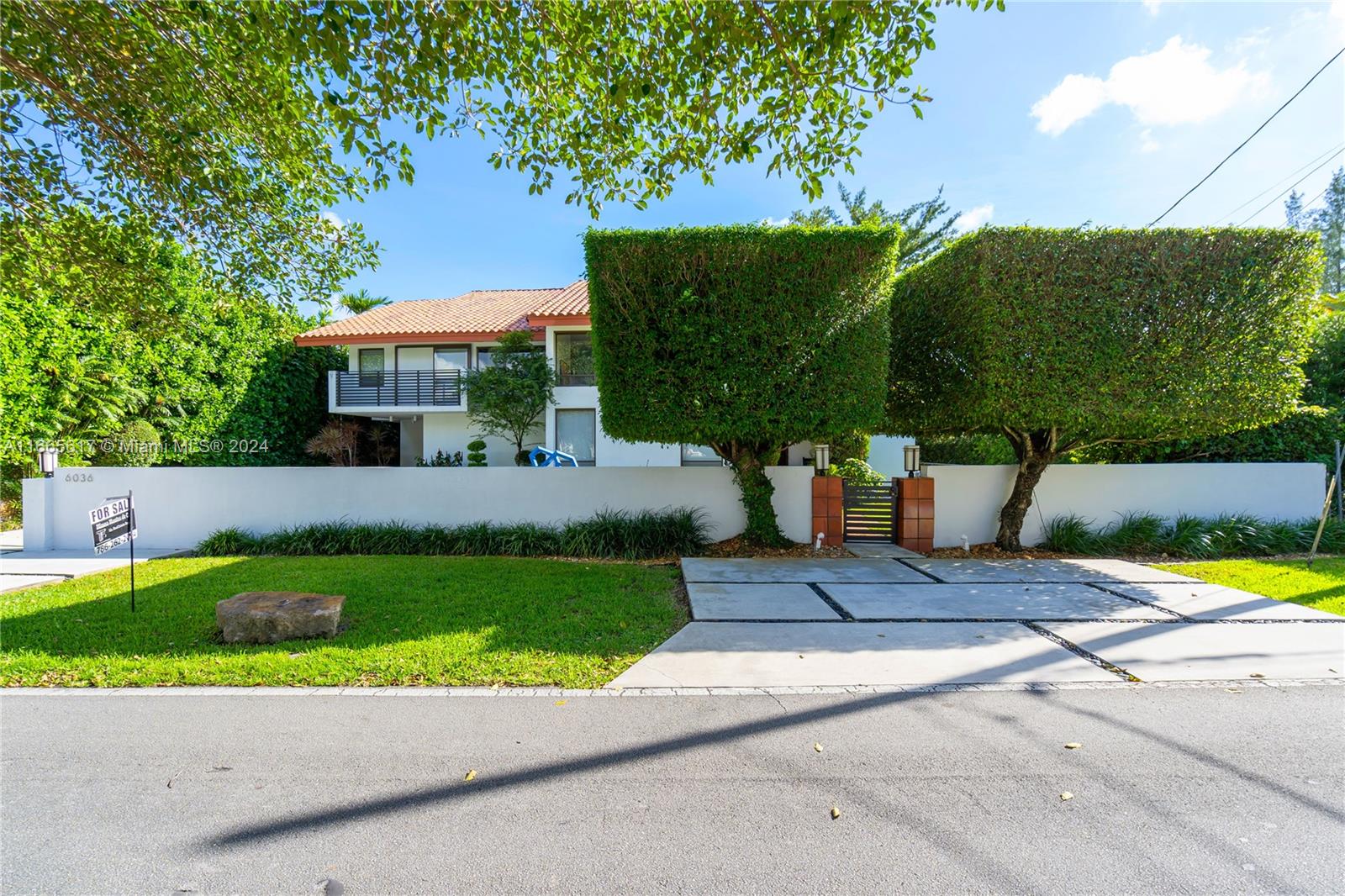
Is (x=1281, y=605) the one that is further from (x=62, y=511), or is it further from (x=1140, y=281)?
(x=62, y=511)

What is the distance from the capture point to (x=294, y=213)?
652 cm

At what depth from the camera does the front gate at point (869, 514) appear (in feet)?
34.2

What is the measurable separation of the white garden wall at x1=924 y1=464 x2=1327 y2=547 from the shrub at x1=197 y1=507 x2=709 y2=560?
194 inches

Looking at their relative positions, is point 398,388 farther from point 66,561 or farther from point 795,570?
point 795,570

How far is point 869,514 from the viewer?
10641 millimetres

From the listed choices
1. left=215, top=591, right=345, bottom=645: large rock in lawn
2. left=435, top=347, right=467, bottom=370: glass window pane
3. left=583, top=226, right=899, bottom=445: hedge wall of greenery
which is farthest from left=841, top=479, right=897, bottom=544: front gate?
left=435, top=347, right=467, bottom=370: glass window pane

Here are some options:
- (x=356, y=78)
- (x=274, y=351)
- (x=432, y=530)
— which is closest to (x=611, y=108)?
(x=356, y=78)

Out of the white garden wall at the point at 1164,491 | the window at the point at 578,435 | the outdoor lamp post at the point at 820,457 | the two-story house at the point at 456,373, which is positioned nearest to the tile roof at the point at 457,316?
the two-story house at the point at 456,373

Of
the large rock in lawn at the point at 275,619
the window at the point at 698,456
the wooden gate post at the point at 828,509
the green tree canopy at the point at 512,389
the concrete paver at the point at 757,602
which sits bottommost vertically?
the concrete paver at the point at 757,602

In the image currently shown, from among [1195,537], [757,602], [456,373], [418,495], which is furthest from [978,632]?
[456,373]

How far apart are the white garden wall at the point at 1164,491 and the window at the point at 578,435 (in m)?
9.63

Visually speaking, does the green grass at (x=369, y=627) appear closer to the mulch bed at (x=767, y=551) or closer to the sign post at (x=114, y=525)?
the sign post at (x=114, y=525)

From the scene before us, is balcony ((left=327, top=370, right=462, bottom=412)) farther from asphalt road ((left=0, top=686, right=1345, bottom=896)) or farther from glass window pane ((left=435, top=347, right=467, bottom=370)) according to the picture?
asphalt road ((left=0, top=686, right=1345, bottom=896))

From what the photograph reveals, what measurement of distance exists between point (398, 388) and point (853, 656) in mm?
17489
